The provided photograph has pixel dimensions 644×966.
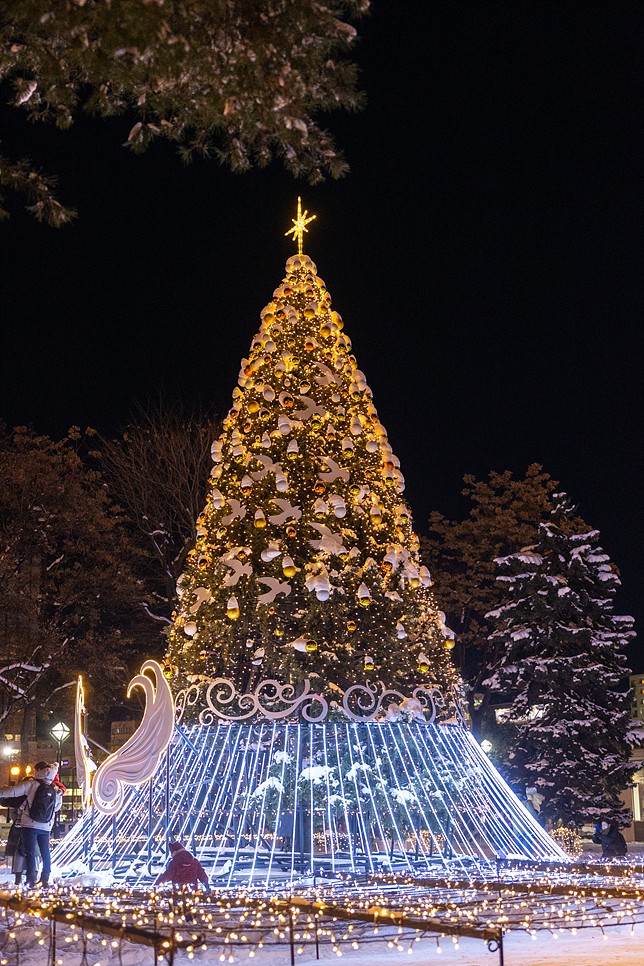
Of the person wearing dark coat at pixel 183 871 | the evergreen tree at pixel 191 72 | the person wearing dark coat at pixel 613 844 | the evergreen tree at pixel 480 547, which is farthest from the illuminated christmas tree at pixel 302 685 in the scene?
the evergreen tree at pixel 480 547

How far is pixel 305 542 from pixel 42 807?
4299 millimetres

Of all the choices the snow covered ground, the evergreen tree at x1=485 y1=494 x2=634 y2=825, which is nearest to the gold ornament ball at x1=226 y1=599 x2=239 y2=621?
the snow covered ground

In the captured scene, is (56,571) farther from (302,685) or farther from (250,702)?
(302,685)

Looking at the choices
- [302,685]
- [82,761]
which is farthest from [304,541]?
[82,761]

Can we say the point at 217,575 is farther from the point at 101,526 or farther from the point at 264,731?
the point at 101,526

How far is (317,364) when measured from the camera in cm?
1415

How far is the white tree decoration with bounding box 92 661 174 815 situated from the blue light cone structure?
0.21 meters

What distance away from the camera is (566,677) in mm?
24125

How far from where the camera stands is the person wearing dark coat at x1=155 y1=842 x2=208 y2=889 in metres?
10.8

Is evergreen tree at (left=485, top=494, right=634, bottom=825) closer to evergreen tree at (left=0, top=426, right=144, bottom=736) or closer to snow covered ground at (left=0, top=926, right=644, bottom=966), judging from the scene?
evergreen tree at (left=0, top=426, right=144, bottom=736)

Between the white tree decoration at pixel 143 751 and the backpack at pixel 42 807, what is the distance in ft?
1.68

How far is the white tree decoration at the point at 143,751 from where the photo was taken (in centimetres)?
1212

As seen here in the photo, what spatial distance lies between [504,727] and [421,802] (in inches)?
556

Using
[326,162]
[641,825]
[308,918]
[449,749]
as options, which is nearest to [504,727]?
[641,825]
